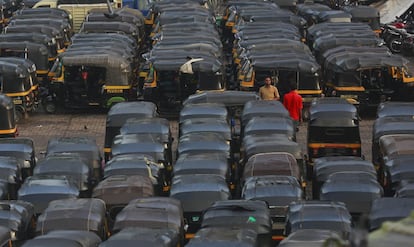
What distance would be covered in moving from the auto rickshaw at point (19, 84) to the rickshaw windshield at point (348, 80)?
878 centimetres

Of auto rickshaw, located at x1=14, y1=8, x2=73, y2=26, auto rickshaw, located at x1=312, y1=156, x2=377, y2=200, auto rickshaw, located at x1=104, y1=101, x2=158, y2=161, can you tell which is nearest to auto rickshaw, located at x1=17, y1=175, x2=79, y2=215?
auto rickshaw, located at x1=104, y1=101, x2=158, y2=161

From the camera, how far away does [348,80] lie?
2664cm

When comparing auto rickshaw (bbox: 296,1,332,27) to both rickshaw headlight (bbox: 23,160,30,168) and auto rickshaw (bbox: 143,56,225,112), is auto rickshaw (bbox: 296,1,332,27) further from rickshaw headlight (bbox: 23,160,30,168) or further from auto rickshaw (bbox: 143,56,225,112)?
rickshaw headlight (bbox: 23,160,30,168)

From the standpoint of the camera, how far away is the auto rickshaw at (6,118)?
23.9 metres

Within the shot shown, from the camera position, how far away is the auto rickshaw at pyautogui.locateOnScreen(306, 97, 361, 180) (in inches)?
850

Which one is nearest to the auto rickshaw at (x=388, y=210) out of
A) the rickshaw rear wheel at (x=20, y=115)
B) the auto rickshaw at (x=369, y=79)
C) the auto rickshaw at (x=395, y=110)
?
the auto rickshaw at (x=395, y=110)

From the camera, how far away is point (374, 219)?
15.6m

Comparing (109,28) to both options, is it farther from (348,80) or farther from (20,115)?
(348,80)

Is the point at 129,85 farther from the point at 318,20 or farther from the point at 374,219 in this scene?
the point at 374,219

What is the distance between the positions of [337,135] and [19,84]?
Result: 985cm

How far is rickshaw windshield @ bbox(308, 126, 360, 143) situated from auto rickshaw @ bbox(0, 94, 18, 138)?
7751mm

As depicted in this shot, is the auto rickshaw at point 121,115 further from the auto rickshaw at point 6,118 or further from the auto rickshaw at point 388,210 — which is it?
the auto rickshaw at point 388,210

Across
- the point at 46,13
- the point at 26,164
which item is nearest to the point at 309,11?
the point at 46,13

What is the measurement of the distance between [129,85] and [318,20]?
1101cm
